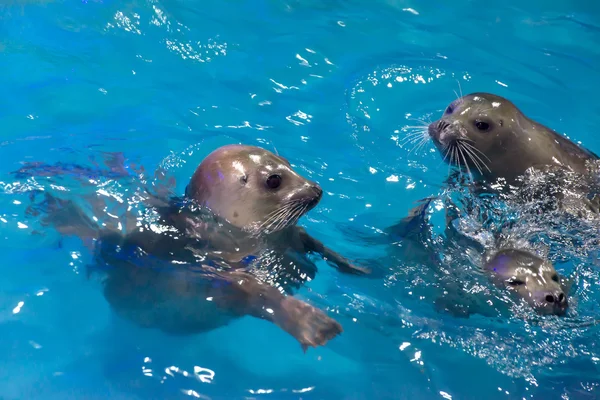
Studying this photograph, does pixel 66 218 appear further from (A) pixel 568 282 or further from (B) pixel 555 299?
(A) pixel 568 282

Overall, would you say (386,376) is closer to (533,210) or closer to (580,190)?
(533,210)

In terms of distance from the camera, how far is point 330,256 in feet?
15.0

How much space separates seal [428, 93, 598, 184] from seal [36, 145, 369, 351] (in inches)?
54.3

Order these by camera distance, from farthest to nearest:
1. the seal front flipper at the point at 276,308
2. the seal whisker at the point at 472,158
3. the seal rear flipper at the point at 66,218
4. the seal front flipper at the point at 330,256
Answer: the seal whisker at the point at 472,158, the seal front flipper at the point at 330,256, the seal rear flipper at the point at 66,218, the seal front flipper at the point at 276,308

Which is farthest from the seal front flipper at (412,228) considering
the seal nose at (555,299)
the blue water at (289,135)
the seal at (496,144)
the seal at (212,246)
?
the seal nose at (555,299)

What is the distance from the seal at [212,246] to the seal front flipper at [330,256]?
0.13 meters

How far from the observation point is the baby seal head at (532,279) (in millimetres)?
3986

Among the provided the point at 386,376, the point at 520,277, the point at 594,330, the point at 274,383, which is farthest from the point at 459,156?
the point at 274,383

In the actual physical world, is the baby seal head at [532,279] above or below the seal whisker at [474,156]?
below

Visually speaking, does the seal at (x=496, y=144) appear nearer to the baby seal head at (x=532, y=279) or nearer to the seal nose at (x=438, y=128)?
the seal nose at (x=438, y=128)

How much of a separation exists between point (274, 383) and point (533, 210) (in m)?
2.34

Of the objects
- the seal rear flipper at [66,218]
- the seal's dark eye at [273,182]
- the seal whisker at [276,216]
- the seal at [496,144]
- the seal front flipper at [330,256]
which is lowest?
the seal rear flipper at [66,218]

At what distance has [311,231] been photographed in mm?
5133

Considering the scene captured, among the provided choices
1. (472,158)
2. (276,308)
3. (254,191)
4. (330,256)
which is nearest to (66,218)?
(254,191)
